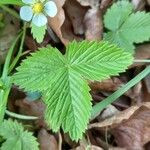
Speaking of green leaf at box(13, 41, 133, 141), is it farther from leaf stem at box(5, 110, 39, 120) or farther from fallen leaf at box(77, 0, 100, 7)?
fallen leaf at box(77, 0, 100, 7)

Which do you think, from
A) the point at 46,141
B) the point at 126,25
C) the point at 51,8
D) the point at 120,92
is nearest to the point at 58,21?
the point at 51,8

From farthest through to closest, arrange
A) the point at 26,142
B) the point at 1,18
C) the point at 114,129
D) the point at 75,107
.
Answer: the point at 1,18
the point at 114,129
the point at 26,142
the point at 75,107

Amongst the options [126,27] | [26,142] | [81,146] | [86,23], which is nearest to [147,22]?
[126,27]

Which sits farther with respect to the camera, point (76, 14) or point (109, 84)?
point (76, 14)

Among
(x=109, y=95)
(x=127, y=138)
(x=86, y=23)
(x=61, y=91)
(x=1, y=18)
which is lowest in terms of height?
(x=127, y=138)

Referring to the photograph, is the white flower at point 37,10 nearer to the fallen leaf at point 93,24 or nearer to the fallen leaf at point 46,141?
the fallen leaf at point 93,24

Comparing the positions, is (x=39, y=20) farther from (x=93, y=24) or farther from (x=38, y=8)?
(x=93, y=24)

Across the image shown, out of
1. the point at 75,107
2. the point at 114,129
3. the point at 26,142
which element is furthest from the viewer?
the point at 114,129

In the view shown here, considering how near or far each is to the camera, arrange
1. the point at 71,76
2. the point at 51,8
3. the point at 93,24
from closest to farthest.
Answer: the point at 71,76 → the point at 51,8 → the point at 93,24

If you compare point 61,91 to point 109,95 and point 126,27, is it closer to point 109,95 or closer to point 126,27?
point 109,95
